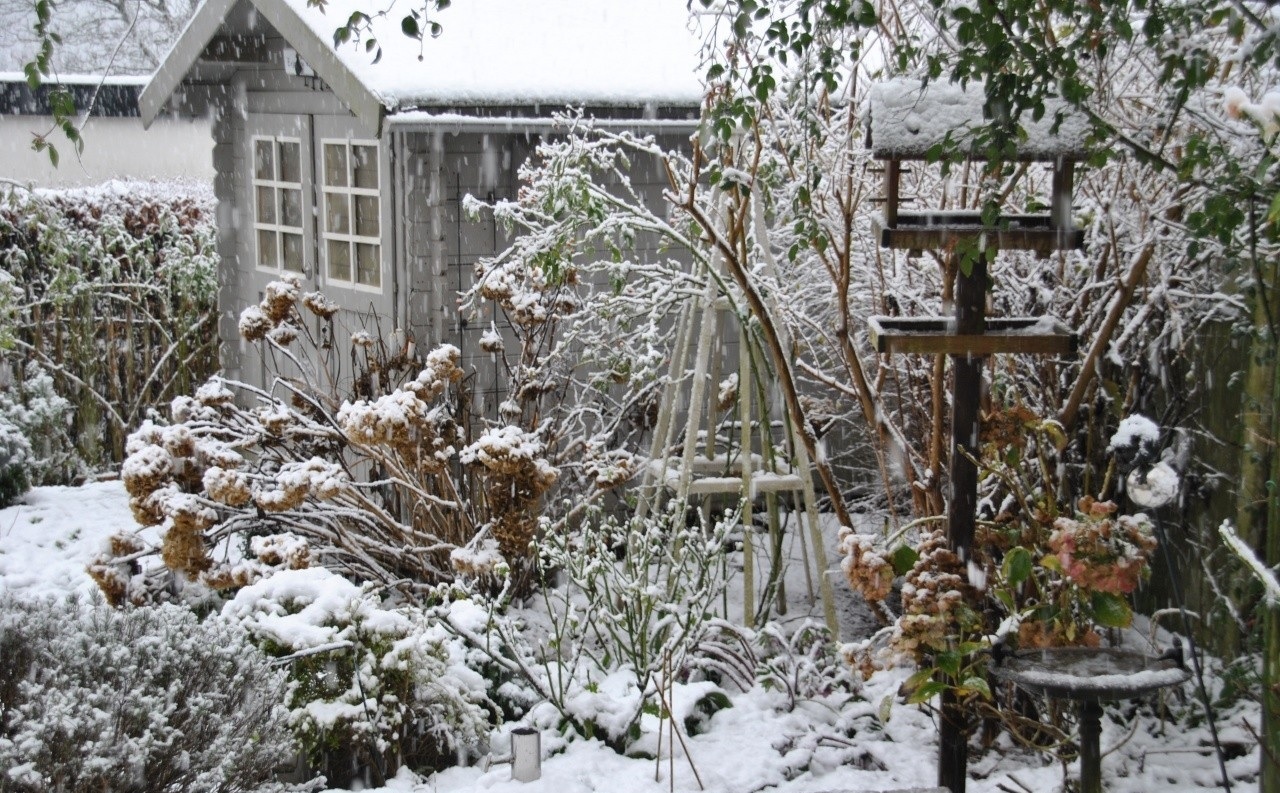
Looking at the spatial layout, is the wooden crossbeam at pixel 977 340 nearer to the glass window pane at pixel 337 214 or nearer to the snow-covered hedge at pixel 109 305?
the glass window pane at pixel 337 214

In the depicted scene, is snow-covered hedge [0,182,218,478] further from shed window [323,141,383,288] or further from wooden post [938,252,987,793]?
wooden post [938,252,987,793]

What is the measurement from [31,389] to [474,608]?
4985 mm

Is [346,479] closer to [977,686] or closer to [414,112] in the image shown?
[414,112]

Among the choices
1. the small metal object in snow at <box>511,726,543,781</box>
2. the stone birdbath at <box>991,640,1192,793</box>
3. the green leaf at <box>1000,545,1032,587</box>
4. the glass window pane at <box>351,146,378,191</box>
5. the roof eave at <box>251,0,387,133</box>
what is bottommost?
the small metal object in snow at <box>511,726,543,781</box>

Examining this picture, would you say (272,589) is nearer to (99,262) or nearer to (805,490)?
(805,490)

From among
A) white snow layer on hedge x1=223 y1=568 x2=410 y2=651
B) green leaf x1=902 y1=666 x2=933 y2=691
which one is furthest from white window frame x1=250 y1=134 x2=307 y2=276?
green leaf x1=902 y1=666 x2=933 y2=691

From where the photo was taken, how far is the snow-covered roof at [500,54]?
651 cm

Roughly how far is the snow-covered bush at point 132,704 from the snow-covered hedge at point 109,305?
560cm

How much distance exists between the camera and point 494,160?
6957 millimetres

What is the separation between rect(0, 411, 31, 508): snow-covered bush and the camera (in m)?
7.89

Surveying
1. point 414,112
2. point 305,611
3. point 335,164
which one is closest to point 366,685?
point 305,611

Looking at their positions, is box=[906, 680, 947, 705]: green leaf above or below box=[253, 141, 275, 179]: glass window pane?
below

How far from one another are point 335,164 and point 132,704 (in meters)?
5.28

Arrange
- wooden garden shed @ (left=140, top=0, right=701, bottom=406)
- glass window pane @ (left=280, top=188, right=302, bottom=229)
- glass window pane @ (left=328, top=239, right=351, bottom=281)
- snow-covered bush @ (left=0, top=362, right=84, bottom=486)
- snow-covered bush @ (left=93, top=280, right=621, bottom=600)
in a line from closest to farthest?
1. snow-covered bush @ (left=93, top=280, right=621, bottom=600)
2. wooden garden shed @ (left=140, top=0, right=701, bottom=406)
3. glass window pane @ (left=328, top=239, right=351, bottom=281)
4. snow-covered bush @ (left=0, top=362, right=84, bottom=486)
5. glass window pane @ (left=280, top=188, right=302, bottom=229)
